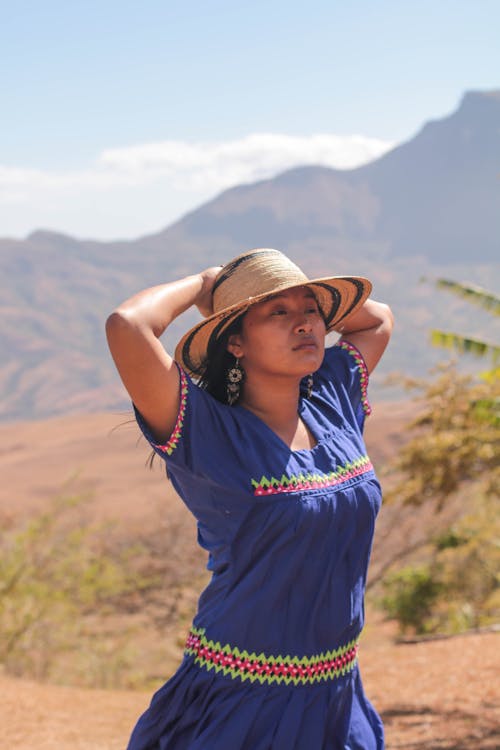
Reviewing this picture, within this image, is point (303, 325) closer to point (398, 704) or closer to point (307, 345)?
point (307, 345)

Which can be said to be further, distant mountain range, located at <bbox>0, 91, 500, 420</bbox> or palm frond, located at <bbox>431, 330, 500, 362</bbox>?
distant mountain range, located at <bbox>0, 91, 500, 420</bbox>

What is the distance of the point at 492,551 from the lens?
51.8ft

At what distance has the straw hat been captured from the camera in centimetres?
224

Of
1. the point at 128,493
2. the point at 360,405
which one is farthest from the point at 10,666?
the point at 128,493

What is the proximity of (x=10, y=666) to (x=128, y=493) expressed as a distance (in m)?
39.3

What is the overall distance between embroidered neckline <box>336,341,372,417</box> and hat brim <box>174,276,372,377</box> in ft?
0.22

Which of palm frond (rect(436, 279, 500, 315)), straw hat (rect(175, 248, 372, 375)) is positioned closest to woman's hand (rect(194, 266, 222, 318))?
straw hat (rect(175, 248, 372, 375))

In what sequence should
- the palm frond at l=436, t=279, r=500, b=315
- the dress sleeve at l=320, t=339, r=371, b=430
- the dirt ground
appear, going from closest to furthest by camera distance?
the dress sleeve at l=320, t=339, r=371, b=430 → the dirt ground → the palm frond at l=436, t=279, r=500, b=315

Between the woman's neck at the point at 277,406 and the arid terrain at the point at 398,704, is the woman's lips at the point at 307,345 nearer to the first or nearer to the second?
the woman's neck at the point at 277,406

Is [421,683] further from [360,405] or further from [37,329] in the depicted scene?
[37,329]

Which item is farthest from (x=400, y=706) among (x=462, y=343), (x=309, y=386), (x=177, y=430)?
(x=177, y=430)

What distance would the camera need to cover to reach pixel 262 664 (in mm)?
2127

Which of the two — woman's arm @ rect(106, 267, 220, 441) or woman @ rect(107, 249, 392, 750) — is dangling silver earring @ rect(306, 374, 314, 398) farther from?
woman's arm @ rect(106, 267, 220, 441)

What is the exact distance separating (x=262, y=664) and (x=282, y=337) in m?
0.76
